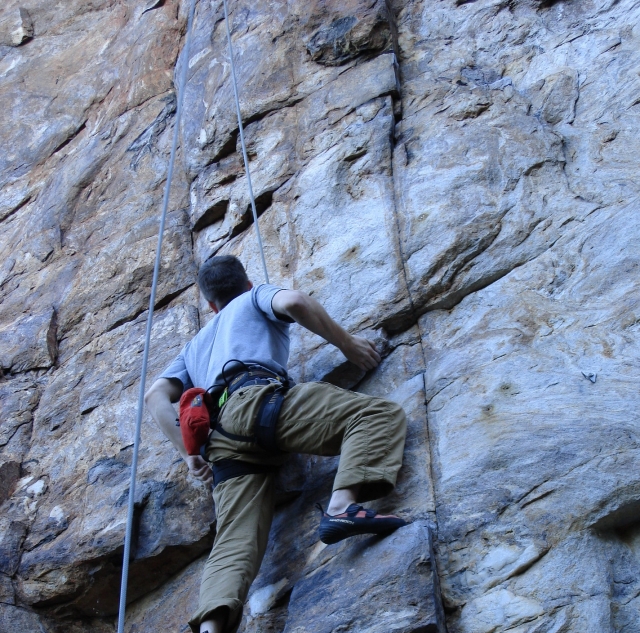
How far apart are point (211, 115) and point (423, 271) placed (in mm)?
3051

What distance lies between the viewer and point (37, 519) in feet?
17.0

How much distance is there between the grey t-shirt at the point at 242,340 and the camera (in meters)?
4.23

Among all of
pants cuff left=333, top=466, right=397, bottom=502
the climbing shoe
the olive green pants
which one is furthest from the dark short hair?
the climbing shoe

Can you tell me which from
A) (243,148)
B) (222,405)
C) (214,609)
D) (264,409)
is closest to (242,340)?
(222,405)

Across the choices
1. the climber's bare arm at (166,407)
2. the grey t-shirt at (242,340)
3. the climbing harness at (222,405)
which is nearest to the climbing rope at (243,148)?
the grey t-shirt at (242,340)

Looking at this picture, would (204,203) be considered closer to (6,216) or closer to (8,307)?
(8,307)

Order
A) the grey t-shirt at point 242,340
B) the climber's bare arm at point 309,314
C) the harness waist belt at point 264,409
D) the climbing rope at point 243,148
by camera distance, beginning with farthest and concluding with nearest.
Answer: the climbing rope at point 243,148
the grey t-shirt at point 242,340
the climber's bare arm at point 309,314
the harness waist belt at point 264,409

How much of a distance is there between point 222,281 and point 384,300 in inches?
35.1

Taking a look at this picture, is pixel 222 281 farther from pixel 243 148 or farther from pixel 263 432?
pixel 243 148

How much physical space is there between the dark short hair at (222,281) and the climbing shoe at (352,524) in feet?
5.07

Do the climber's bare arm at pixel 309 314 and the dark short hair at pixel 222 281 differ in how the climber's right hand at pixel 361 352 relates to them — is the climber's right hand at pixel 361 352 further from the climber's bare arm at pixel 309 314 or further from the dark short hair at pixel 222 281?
the dark short hair at pixel 222 281

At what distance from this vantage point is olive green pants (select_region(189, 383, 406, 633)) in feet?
12.1

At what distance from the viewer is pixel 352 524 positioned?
346 centimetres

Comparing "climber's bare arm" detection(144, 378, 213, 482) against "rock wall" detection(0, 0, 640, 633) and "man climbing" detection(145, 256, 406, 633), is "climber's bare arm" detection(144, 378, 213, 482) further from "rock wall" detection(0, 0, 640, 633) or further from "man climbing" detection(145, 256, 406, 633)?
"rock wall" detection(0, 0, 640, 633)
